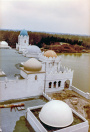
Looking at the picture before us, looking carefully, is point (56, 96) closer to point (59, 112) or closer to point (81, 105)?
point (81, 105)

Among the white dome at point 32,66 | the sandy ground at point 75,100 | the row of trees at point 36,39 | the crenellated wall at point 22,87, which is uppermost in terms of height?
the row of trees at point 36,39

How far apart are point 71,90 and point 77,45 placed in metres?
→ 72.7

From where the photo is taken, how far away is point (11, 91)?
20.5 metres

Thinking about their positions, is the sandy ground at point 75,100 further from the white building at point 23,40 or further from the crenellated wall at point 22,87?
the white building at point 23,40

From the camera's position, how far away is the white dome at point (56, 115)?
13.5 m

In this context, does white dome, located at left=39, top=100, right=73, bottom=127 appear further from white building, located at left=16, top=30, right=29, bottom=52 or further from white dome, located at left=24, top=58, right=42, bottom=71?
white building, located at left=16, top=30, right=29, bottom=52

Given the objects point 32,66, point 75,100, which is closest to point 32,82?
point 32,66

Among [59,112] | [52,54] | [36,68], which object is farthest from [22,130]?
[52,54]

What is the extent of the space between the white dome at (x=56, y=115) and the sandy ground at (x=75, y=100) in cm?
648

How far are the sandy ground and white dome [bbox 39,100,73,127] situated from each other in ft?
21.3

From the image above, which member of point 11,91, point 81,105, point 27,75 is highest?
point 27,75

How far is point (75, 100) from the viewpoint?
22688 millimetres

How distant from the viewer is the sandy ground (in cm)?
2040

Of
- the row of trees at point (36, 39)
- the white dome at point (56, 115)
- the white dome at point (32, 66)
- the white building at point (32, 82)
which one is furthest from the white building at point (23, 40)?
the row of trees at point (36, 39)
